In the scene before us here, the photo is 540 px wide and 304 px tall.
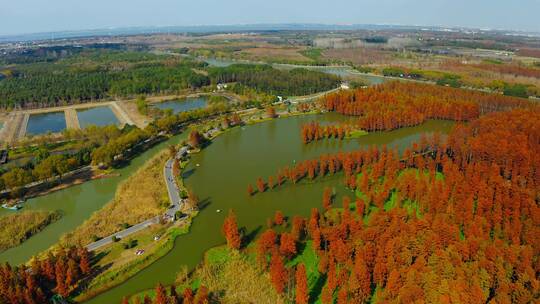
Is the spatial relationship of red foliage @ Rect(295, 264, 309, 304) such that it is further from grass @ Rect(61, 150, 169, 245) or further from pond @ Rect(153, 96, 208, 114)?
pond @ Rect(153, 96, 208, 114)

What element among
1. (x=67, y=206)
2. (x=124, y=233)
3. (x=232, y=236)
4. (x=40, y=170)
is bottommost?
(x=67, y=206)

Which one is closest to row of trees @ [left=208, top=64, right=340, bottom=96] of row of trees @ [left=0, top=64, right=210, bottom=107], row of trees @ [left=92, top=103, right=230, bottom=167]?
row of trees @ [left=0, top=64, right=210, bottom=107]

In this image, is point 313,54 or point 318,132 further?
point 313,54

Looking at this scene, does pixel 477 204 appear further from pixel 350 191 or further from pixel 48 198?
pixel 48 198

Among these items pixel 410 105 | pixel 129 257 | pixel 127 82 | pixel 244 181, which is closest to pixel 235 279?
pixel 129 257

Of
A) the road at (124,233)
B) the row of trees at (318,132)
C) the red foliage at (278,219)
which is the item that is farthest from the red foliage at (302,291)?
the row of trees at (318,132)

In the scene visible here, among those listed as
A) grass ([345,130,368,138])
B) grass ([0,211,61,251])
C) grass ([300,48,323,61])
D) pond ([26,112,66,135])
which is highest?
grass ([300,48,323,61])

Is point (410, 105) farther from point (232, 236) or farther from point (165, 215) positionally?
point (165, 215)
